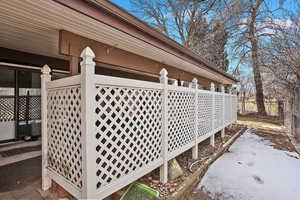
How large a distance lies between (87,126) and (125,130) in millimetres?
510

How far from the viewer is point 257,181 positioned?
2.63m

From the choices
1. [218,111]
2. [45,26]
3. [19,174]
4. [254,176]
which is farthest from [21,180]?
[218,111]

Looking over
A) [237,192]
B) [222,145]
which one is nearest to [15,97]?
[237,192]

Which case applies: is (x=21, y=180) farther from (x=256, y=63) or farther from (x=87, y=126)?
(x=256, y=63)

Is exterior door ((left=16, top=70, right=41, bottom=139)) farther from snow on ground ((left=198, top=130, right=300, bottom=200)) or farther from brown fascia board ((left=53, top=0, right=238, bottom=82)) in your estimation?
snow on ground ((left=198, top=130, right=300, bottom=200))

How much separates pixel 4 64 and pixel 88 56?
3.90m

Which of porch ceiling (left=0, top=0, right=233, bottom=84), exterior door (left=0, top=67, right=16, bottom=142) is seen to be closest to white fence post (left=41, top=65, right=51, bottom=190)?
porch ceiling (left=0, top=0, right=233, bottom=84)

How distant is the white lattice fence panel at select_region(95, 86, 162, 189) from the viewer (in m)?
1.54

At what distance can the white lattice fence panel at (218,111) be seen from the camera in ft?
14.5

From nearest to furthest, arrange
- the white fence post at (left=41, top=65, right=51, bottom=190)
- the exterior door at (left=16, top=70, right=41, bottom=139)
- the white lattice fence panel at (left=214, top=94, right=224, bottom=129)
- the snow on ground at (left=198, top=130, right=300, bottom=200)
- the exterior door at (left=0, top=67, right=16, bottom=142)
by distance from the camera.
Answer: the white fence post at (left=41, top=65, right=51, bottom=190)
the snow on ground at (left=198, top=130, right=300, bottom=200)
the exterior door at (left=0, top=67, right=16, bottom=142)
the exterior door at (left=16, top=70, right=41, bottom=139)
the white lattice fence panel at (left=214, top=94, right=224, bottom=129)

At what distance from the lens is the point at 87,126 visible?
1.38m

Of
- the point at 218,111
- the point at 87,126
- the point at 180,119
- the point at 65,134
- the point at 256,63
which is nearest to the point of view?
the point at 87,126

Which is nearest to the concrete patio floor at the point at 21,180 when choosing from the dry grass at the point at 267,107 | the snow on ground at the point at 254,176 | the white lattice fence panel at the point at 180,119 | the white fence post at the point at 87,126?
the white fence post at the point at 87,126

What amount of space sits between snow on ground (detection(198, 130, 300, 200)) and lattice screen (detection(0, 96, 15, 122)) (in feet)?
16.3
